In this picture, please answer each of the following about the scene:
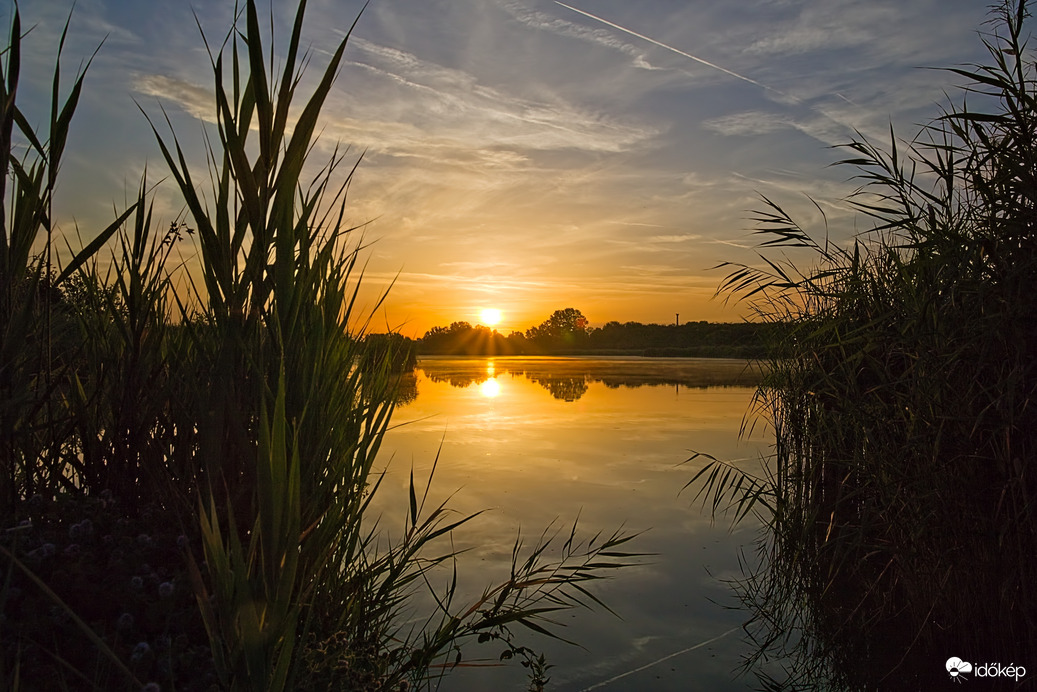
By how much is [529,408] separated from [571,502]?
5350mm

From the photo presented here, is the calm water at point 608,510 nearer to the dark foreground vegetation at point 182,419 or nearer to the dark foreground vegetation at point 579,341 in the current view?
the dark foreground vegetation at point 182,419

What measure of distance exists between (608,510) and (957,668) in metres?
2.26

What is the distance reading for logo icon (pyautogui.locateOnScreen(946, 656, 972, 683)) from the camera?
2.50m

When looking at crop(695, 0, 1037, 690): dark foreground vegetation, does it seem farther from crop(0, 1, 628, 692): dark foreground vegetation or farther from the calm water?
crop(0, 1, 628, 692): dark foreground vegetation

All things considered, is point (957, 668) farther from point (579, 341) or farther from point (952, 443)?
point (579, 341)

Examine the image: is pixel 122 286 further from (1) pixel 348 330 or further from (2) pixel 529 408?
(2) pixel 529 408

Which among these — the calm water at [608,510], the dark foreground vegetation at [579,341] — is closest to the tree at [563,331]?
the dark foreground vegetation at [579,341]

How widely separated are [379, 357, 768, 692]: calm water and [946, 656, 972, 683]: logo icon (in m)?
0.72

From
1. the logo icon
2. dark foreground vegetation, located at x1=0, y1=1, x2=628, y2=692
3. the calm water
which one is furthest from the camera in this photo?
the calm water

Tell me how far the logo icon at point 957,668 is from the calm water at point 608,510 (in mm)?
720

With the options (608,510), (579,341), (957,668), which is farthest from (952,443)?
(579,341)

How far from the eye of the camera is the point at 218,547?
0.98m

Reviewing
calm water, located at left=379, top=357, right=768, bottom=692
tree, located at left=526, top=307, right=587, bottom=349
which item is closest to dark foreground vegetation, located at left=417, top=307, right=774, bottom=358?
tree, located at left=526, top=307, right=587, bottom=349

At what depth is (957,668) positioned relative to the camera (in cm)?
253
